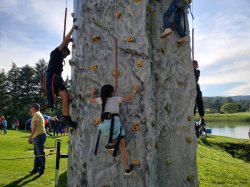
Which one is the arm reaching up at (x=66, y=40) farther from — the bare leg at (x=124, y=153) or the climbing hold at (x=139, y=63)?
the bare leg at (x=124, y=153)

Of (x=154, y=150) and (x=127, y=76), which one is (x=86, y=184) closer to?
(x=154, y=150)

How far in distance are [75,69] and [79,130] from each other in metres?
0.95

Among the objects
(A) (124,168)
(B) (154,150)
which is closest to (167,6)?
(B) (154,150)

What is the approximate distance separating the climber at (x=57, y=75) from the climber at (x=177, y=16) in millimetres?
1470

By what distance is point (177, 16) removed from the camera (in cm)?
557

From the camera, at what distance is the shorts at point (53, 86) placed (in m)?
5.50

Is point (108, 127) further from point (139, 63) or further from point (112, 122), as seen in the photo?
point (139, 63)

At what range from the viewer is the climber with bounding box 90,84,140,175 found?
457cm

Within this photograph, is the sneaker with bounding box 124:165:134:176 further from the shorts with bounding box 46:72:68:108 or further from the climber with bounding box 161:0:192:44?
the climber with bounding box 161:0:192:44

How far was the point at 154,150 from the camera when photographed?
4.92 meters

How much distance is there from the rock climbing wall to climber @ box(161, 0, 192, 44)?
21 cm

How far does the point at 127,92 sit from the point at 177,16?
1.69 m

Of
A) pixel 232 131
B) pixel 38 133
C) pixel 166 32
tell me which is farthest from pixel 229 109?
pixel 166 32

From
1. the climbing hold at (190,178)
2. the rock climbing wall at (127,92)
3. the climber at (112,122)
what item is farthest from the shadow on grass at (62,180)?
the climber at (112,122)
